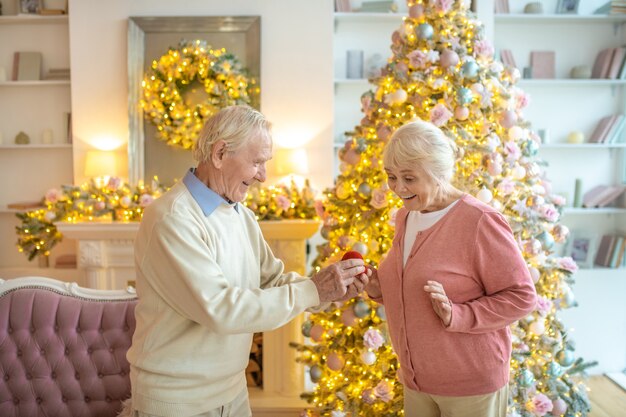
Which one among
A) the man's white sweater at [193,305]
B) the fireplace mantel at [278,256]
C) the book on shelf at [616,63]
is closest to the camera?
the man's white sweater at [193,305]

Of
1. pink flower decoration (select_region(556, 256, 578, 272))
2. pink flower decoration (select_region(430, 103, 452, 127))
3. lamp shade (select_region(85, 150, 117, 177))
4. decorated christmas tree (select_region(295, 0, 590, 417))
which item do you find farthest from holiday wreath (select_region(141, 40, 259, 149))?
pink flower decoration (select_region(556, 256, 578, 272))

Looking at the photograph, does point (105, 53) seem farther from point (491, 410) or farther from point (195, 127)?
point (491, 410)

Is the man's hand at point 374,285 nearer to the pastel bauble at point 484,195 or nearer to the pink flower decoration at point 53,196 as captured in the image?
the pastel bauble at point 484,195

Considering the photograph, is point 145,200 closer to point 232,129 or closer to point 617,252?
point 232,129

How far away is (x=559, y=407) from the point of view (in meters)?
2.83

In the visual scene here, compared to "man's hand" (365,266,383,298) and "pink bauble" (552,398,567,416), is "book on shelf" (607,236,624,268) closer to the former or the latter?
"pink bauble" (552,398,567,416)

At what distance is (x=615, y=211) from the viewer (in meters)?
4.59

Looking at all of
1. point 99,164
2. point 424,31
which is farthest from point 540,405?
point 99,164

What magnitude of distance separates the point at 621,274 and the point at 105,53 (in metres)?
4.27

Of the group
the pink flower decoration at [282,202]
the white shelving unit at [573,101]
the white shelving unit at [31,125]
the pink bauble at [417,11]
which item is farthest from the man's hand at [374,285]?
the white shelving unit at [31,125]

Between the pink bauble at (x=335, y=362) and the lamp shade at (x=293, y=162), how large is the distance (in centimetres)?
207

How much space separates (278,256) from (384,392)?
1.40 m

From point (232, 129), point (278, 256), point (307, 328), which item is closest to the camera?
point (232, 129)

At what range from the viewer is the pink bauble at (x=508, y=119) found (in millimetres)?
2713
